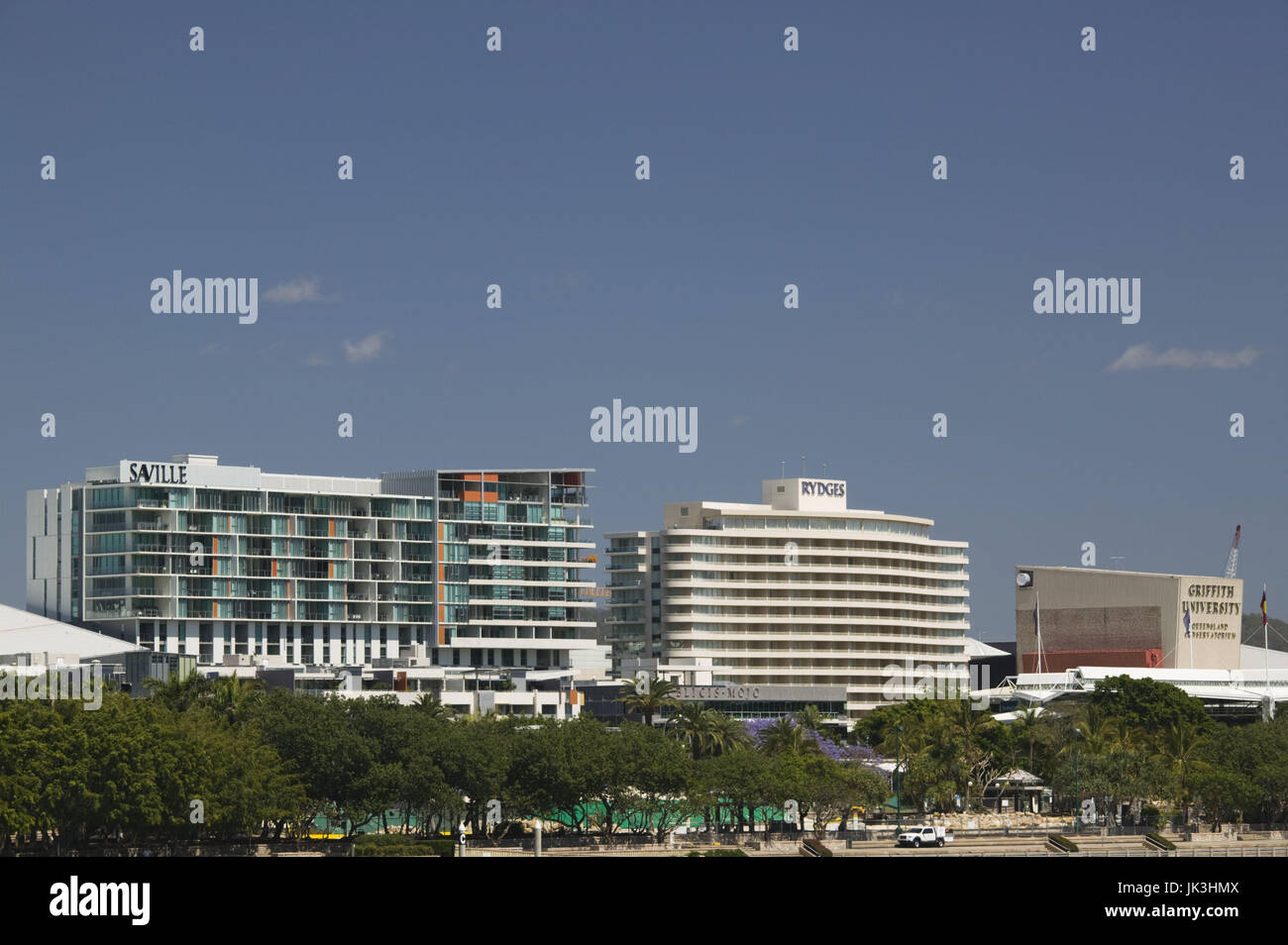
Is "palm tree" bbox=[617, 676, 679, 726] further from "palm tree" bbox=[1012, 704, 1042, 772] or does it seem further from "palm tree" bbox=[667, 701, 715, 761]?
"palm tree" bbox=[1012, 704, 1042, 772]

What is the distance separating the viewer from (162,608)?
199500 mm

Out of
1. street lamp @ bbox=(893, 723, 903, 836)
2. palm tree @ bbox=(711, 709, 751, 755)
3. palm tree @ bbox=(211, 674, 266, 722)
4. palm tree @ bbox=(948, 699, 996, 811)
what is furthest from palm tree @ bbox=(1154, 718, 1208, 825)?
palm tree @ bbox=(211, 674, 266, 722)

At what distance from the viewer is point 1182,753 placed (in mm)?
149375

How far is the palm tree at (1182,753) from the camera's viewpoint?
458 ft

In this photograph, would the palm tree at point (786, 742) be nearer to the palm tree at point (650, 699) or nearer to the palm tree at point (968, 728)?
the palm tree at point (650, 699)

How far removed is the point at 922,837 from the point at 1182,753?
4309 cm

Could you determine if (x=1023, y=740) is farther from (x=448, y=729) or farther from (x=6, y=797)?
(x=6, y=797)

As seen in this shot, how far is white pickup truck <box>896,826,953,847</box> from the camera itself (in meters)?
115

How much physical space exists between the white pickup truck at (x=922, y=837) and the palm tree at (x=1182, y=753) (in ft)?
96.9

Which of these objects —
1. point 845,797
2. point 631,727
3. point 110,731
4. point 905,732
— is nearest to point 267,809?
point 110,731

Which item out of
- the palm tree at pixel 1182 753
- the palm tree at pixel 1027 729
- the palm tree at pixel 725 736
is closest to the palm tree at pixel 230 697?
the palm tree at pixel 725 736

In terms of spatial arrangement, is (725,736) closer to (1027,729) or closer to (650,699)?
(650,699)

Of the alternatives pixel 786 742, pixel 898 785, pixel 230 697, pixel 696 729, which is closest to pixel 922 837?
pixel 786 742
